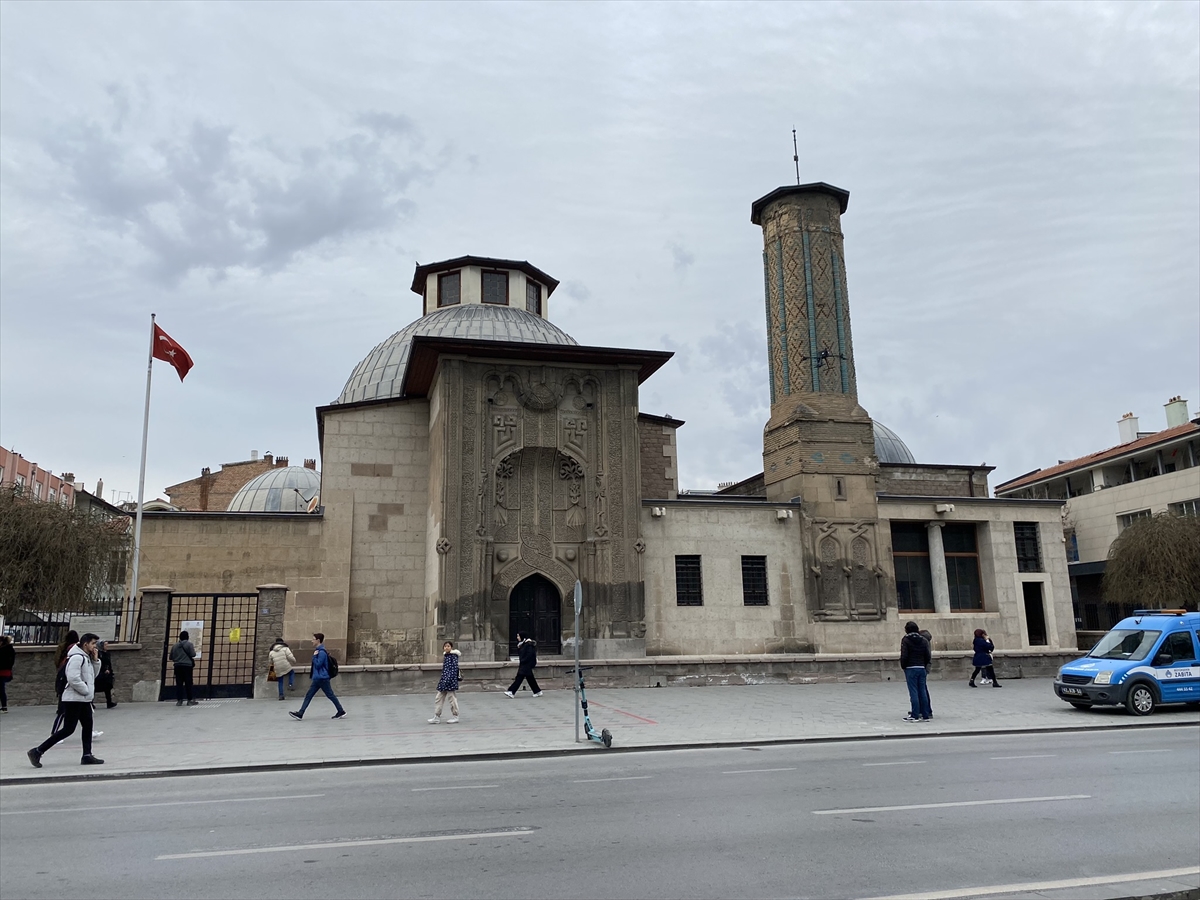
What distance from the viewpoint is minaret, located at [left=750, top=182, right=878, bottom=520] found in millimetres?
28344

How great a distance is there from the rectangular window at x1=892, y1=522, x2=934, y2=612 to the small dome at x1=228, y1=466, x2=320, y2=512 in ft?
88.7

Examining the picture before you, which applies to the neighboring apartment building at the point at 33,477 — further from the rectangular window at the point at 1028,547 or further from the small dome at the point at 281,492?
the rectangular window at the point at 1028,547

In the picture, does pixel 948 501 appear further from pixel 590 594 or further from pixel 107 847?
pixel 107 847

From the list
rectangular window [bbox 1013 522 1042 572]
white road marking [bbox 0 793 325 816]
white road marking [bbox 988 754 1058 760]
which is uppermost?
rectangular window [bbox 1013 522 1042 572]

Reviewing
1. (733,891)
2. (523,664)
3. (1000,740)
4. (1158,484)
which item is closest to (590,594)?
(523,664)

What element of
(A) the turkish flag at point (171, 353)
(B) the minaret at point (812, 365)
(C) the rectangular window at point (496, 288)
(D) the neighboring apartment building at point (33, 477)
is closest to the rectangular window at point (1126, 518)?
(B) the minaret at point (812, 365)

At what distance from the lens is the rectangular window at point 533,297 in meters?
37.7

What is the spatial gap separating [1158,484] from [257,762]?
4155 cm

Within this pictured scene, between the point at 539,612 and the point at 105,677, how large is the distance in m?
11.5

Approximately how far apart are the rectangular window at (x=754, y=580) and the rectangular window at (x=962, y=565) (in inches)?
303

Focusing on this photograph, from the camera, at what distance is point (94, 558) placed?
23641mm

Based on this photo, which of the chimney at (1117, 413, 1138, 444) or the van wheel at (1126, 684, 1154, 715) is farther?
the chimney at (1117, 413, 1138, 444)

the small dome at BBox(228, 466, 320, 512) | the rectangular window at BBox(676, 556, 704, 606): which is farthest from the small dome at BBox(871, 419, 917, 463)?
the small dome at BBox(228, 466, 320, 512)

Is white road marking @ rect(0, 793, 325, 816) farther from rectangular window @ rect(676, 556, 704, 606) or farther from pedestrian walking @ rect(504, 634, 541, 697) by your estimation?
rectangular window @ rect(676, 556, 704, 606)
